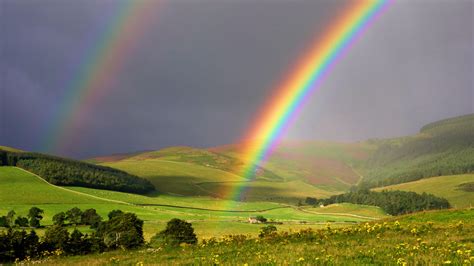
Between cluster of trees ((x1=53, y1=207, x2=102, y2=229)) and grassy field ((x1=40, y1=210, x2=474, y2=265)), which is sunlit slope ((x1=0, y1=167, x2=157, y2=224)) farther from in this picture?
grassy field ((x1=40, y1=210, x2=474, y2=265))

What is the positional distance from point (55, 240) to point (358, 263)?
3783 centimetres

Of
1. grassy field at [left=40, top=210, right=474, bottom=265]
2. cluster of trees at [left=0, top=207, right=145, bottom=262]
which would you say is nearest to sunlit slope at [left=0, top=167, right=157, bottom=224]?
cluster of trees at [left=0, top=207, right=145, bottom=262]

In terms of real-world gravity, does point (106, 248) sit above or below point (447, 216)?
below

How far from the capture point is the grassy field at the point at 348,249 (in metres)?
17.5

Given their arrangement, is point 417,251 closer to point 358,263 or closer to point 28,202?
point 358,263

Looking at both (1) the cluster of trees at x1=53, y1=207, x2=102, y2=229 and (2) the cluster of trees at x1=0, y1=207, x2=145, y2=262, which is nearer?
(2) the cluster of trees at x1=0, y1=207, x2=145, y2=262

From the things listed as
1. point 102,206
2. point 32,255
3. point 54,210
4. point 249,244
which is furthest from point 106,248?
point 102,206

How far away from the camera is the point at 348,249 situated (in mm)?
21344

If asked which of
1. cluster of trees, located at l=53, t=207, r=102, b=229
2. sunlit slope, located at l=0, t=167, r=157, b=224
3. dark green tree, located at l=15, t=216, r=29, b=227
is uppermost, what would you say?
sunlit slope, located at l=0, t=167, r=157, b=224

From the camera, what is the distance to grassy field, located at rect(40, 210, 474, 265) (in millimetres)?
17516

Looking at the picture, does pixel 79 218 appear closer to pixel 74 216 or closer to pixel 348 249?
pixel 74 216

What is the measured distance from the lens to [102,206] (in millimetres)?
182500

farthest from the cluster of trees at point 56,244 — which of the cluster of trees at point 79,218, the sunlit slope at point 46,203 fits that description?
the sunlit slope at point 46,203

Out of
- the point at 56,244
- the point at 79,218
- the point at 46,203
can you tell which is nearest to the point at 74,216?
the point at 79,218
